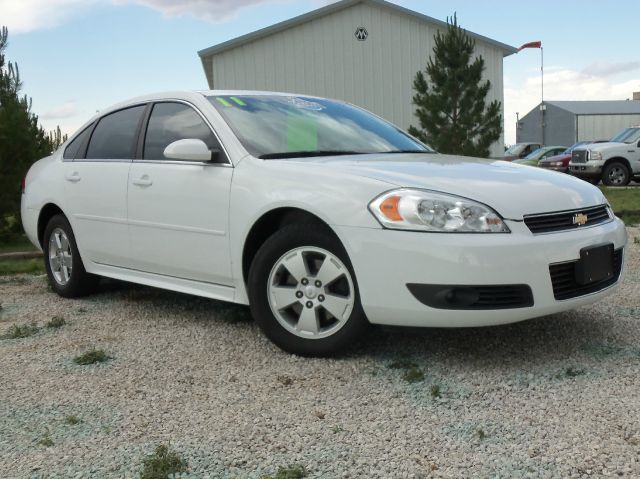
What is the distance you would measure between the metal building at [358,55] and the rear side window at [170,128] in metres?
18.6

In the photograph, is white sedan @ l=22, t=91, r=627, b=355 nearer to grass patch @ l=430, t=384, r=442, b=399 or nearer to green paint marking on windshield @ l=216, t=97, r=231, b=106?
green paint marking on windshield @ l=216, t=97, r=231, b=106

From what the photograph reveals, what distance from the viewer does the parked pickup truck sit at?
2052cm

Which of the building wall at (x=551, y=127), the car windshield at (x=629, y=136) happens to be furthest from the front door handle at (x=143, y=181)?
the building wall at (x=551, y=127)

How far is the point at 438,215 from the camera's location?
3467 millimetres

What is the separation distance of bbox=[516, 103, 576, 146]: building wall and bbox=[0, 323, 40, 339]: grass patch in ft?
159

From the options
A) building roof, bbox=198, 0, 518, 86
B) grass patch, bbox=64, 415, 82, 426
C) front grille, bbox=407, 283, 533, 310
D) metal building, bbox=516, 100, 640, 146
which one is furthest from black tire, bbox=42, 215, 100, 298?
metal building, bbox=516, 100, 640, 146

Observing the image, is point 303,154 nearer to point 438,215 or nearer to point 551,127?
point 438,215

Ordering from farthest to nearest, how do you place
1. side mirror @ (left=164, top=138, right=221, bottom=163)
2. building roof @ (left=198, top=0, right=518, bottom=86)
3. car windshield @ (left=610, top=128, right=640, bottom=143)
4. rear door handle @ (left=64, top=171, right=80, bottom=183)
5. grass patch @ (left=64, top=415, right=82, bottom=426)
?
building roof @ (left=198, top=0, right=518, bottom=86) → car windshield @ (left=610, top=128, right=640, bottom=143) → rear door handle @ (left=64, top=171, right=80, bottom=183) → side mirror @ (left=164, top=138, right=221, bottom=163) → grass patch @ (left=64, top=415, right=82, bottom=426)

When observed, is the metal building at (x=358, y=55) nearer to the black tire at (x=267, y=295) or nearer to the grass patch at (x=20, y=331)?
the grass patch at (x=20, y=331)

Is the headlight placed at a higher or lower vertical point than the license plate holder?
higher

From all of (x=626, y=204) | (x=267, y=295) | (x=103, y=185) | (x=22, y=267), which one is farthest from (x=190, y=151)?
(x=626, y=204)

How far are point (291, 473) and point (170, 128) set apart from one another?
2923mm

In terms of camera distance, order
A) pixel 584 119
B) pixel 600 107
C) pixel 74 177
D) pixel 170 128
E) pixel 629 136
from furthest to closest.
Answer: pixel 600 107
pixel 584 119
pixel 629 136
pixel 74 177
pixel 170 128

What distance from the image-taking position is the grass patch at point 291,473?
8.18 ft
